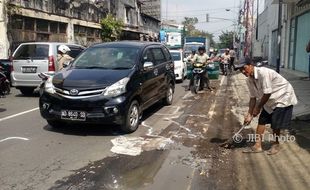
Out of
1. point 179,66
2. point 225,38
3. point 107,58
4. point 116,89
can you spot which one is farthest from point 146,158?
point 225,38

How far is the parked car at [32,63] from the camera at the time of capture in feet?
43.8

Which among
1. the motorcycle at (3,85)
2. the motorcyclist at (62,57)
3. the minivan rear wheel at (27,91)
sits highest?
the motorcyclist at (62,57)

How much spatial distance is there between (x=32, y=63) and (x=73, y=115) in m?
6.28

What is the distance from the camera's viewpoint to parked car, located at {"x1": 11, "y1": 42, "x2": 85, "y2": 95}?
13.4 m

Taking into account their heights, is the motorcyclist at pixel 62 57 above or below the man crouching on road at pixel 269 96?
above

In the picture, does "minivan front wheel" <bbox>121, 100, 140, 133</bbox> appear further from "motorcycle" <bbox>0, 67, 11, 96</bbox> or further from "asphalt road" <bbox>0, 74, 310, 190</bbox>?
"motorcycle" <bbox>0, 67, 11, 96</bbox>

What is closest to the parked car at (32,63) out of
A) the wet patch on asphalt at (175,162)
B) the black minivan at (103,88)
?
the black minivan at (103,88)

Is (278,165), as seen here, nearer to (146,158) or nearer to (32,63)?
(146,158)

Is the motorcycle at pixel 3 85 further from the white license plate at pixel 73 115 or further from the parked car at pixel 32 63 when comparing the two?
the white license plate at pixel 73 115

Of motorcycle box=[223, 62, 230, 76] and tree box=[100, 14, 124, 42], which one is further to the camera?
tree box=[100, 14, 124, 42]

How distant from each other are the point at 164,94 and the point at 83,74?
345 cm

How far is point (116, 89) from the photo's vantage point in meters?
7.90

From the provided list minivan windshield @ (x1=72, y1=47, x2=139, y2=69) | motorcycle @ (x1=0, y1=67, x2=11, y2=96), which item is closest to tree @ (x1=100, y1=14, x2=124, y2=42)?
motorcycle @ (x1=0, y1=67, x2=11, y2=96)

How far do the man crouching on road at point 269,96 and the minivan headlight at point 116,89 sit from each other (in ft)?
7.76
